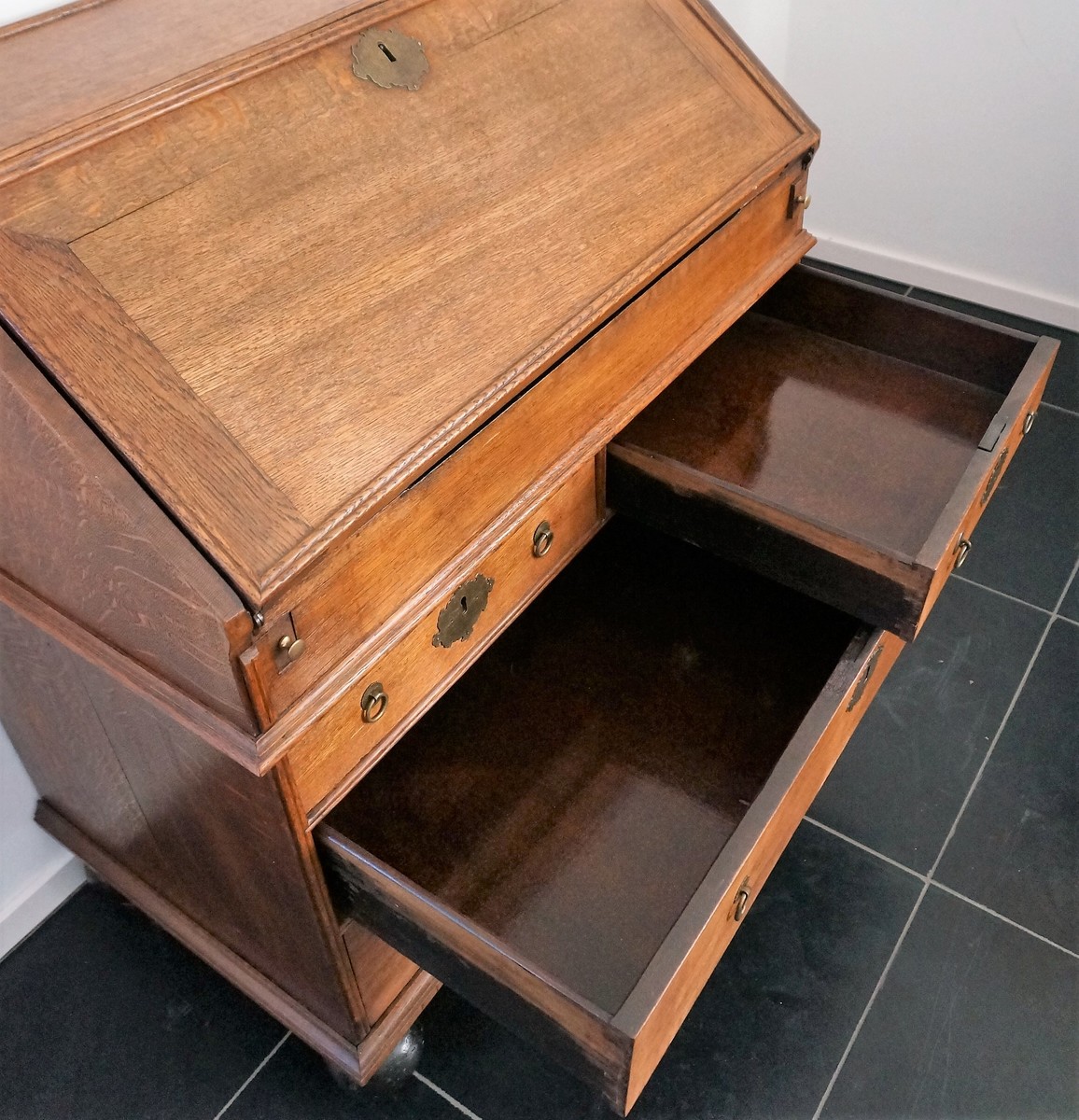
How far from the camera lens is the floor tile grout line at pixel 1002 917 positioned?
1.38m

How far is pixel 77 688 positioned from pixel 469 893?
0.44 meters

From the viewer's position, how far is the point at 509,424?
35.8 inches

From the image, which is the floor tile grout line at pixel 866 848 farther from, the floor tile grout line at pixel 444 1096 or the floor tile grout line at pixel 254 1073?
the floor tile grout line at pixel 254 1073

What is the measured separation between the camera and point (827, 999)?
1339 mm

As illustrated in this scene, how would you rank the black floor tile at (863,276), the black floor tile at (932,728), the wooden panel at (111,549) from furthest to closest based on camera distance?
the black floor tile at (863,276) → the black floor tile at (932,728) → the wooden panel at (111,549)

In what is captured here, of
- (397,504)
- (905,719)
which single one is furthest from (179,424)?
(905,719)

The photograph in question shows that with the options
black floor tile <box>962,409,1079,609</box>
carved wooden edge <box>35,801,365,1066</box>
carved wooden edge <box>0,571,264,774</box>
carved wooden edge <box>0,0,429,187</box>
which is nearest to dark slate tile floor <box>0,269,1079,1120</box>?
carved wooden edge <box>35,801,365,1066</box>

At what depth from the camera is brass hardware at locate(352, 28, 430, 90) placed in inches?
37.0

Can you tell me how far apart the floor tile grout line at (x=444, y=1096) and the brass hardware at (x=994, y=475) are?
2.74ft

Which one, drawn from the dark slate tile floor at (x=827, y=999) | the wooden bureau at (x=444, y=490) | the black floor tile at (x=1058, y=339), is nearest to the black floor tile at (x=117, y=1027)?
the dark slate tile floor at (x=827, y=999)

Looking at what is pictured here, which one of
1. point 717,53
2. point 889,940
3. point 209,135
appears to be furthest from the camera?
point 889,940

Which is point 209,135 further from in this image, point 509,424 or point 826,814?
point 826,814

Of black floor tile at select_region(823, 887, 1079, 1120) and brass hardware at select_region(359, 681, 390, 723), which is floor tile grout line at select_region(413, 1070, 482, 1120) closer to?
black floor tile at select_region(823, 887, 1079, 1120)

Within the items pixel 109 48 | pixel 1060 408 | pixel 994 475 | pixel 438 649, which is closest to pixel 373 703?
pixel 438 649
